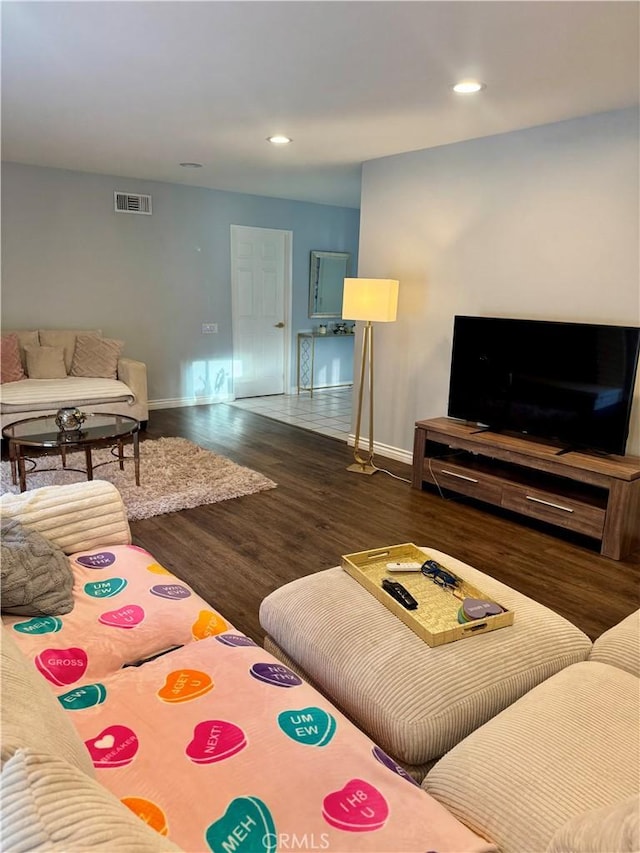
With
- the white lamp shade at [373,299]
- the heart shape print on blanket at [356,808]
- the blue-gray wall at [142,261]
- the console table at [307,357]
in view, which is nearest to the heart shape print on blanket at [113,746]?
the heart shape print on blanket at [356,808]

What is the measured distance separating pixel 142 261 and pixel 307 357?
2.55 m

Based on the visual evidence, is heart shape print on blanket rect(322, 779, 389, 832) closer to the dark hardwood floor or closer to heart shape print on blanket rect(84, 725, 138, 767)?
heart shape print on blanket rect(84, 725, 138, 767)

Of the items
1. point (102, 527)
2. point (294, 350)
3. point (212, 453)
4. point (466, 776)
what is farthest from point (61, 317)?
point (466, 776)

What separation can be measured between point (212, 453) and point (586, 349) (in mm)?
2921

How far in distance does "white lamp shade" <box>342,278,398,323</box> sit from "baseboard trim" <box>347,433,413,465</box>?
1211 mm

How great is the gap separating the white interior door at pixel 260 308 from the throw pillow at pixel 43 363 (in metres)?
2.28

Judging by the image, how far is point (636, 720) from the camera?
54.0 inches

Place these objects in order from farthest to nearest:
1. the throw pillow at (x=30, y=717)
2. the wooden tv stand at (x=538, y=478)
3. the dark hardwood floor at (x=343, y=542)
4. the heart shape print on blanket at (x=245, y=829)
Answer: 1. the wooden tv stand at (x=538, y=478)
2. the dark hardwood floor at (x=343, y=542)
3. the heart shape print on blanket at (x=245, y=829)
4. the throw pillow at (x=30, y=717)

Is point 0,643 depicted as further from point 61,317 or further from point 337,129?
point 61,317

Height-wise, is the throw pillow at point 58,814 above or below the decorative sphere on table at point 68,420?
above

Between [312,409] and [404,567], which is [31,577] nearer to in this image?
[404,567]

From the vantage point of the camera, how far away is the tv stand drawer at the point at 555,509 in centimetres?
322

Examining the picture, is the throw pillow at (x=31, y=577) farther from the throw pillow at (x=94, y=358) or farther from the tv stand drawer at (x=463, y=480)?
the throw pillow at (x=94, y=358)

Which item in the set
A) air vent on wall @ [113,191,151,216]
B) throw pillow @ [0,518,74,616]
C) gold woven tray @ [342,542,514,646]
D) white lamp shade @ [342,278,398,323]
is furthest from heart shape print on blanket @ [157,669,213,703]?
air vent on wall @ [113,191,151,216]
